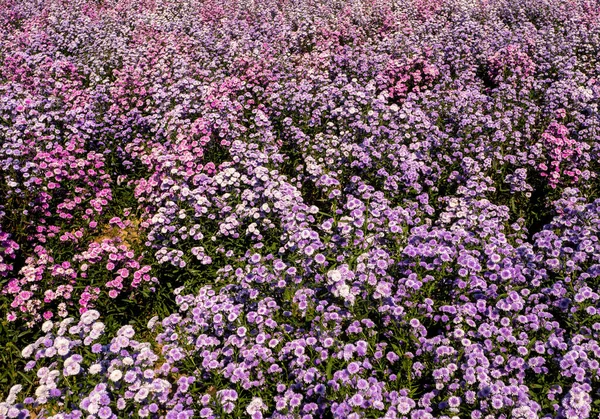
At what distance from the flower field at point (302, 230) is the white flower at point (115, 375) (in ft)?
0.35

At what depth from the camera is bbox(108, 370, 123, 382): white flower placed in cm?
391

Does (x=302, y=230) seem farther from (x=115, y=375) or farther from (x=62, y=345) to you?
(x=62, y=345)

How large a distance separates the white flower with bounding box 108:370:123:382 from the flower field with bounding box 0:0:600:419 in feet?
0.35

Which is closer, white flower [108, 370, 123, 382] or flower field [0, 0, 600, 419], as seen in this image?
white flower [108, 370, 123, 382]

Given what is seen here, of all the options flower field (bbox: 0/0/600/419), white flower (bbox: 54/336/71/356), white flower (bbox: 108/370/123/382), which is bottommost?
flower field (bbox: 0/0/600/419)

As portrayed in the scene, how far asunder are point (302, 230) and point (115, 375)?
238 centimetres

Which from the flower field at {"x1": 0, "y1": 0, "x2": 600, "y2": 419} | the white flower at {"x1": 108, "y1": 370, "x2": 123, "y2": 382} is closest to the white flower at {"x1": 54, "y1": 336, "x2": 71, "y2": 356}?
the flower field at {"x1": 0, "y1": 0, "x2": 600, "y2": 419}

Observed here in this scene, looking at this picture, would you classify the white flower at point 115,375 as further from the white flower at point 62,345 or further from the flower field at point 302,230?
the white flower at point 62,345

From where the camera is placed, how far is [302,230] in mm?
5336

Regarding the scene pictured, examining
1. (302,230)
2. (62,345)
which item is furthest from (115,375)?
(302,230)

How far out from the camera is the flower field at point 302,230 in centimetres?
416

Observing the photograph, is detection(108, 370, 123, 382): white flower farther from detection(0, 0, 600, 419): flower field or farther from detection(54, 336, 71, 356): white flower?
detection(54, 336, 71, 356): white flower

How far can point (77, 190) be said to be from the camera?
7.01 metres

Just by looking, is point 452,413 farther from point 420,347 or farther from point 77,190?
point 77,190
